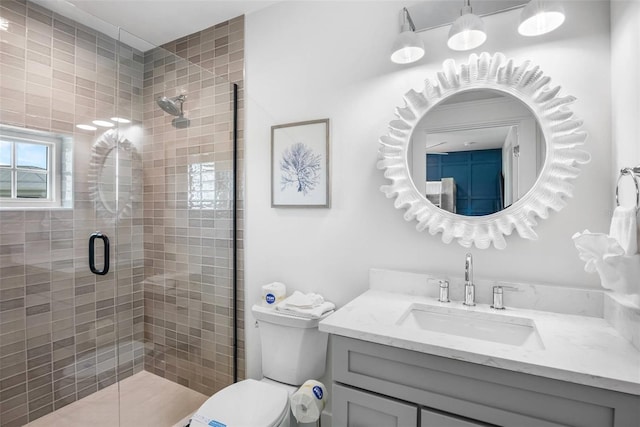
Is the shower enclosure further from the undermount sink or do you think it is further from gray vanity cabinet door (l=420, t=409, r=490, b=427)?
gray vanity cabinet door (l=420, t=409, r=490, b=427)

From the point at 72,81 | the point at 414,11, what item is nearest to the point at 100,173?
the point at 72,81

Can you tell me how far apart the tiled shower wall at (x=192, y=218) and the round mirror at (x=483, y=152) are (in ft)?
3.63

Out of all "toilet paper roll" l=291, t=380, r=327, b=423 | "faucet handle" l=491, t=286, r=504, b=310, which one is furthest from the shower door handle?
"faucet handle" l=491, t=286, r=504, b=310

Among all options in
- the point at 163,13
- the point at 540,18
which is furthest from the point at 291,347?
the point at 163,13

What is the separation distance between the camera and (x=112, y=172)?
1.77 meters

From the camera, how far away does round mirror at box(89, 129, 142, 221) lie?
176cm

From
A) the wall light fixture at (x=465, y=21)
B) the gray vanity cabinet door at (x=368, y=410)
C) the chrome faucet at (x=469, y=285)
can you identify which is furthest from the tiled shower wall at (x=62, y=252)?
the chrome faucet at (x=469, y=285)

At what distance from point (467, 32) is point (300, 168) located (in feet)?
3.51

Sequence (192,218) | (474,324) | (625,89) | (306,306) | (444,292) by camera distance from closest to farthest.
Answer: (625,89), (474,324), (444,292), (306,306), (192,218)

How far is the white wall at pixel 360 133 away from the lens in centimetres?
133

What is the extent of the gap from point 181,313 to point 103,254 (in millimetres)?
563

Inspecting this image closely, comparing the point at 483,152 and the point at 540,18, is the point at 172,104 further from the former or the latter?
the point at 540,18

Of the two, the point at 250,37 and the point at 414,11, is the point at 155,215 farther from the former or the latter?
the point at 414,11

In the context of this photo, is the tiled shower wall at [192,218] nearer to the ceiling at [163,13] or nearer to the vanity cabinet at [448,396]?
the ceiling at [163,13]
